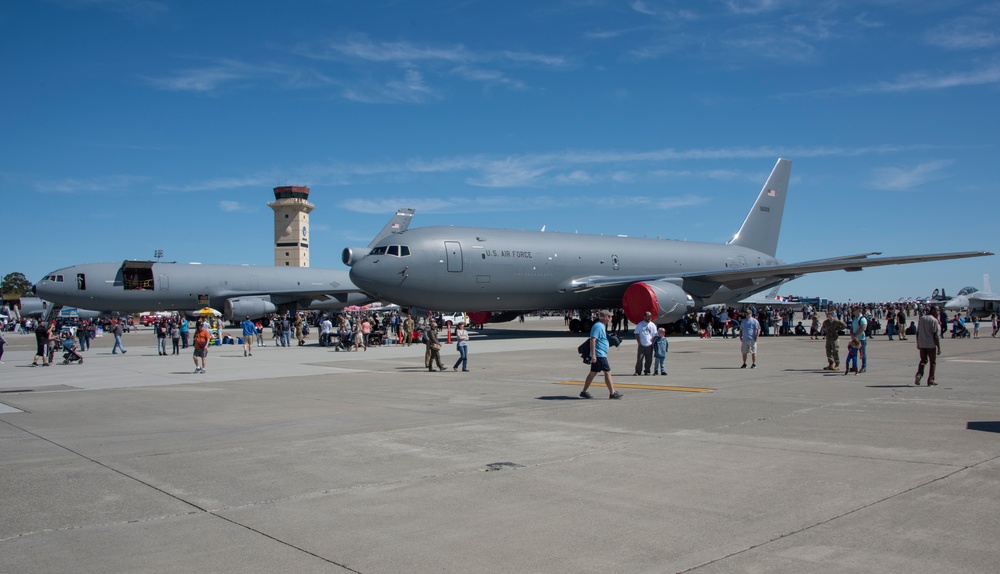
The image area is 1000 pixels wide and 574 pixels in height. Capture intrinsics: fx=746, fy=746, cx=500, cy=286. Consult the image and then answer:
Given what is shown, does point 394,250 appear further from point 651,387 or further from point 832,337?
point 832,337

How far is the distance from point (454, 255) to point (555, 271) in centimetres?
579

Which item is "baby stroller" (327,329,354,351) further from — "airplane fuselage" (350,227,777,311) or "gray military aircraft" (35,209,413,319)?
"gray military aircraft" (35,209,413,319)

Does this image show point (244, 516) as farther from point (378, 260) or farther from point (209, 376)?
point (378, 260)

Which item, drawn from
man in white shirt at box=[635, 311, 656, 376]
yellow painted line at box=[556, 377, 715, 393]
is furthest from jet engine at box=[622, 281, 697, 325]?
yellow painted line at box=[556, 377, 715, 393]

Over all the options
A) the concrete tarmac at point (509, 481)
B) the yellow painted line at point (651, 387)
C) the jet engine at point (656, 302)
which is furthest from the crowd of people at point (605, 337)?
the jet engine at point (656, 302)

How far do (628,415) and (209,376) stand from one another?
12.2 metres

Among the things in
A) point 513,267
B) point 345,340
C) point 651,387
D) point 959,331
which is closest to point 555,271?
point 513,267

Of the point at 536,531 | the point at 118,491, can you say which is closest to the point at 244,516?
the point at 118,491

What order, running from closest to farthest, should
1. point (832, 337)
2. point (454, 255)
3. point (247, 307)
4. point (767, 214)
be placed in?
1. point (832, 337)
2. point (454, 255)
3. point (767, 214)
4. point (247, 307)

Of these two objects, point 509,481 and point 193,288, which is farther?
point 193,288

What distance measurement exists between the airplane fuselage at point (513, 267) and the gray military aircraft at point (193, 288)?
18.0 metres

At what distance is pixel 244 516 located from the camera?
563 cm

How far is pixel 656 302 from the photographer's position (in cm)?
3047

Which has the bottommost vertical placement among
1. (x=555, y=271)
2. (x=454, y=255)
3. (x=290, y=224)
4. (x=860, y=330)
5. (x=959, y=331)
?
(x=959, y=331)
